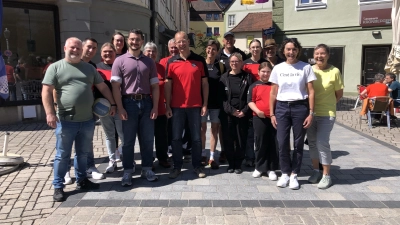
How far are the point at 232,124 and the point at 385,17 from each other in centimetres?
1313

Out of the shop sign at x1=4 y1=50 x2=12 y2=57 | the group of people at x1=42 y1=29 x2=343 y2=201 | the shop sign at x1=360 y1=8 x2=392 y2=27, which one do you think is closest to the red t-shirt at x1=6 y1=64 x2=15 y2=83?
the shop sign at x1=4 y1=50 x2=12 y2=57

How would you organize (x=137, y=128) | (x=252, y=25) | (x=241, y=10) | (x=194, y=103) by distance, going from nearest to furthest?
(x=137, y=128) < (x=194, y=103) < (x=252, y=25) < (x=241, y=10)

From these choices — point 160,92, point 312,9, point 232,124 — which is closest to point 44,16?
point 160,92

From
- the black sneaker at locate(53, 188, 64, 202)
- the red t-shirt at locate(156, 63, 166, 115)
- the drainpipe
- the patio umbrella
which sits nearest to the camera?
the black sneaker at locate(53, 188, 64, 202)

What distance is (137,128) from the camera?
4.62 m

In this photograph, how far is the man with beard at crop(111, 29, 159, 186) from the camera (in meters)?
4.37

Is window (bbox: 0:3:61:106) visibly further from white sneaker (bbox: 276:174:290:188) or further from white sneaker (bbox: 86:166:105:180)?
white sneaker (bbox: 276:174:290:188)

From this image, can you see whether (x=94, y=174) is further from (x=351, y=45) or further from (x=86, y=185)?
(x=351, y=45)

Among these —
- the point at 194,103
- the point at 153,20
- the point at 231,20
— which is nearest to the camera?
the point at 194,103

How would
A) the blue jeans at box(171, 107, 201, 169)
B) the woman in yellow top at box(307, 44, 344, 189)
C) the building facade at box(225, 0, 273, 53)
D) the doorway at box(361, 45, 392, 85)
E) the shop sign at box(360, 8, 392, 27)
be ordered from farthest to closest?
1. the building facade at box(225, 0, 273, 53)
2. the doorway at box(361, 45, 392, 85)
3. the shop sign at box(360, 8, 392, 27)
4. the blue jeans at box(171, 107, 201, 169)
5. the woman in yellow top at box(307, 44, 344, 189)

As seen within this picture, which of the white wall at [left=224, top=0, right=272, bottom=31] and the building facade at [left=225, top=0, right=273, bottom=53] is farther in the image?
the white wall at [left=224, top=0, right=272, bottom=31]

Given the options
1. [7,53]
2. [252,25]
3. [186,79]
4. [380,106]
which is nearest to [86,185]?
[186,79]

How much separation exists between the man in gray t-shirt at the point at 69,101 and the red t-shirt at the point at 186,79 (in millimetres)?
932

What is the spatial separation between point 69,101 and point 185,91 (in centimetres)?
149
